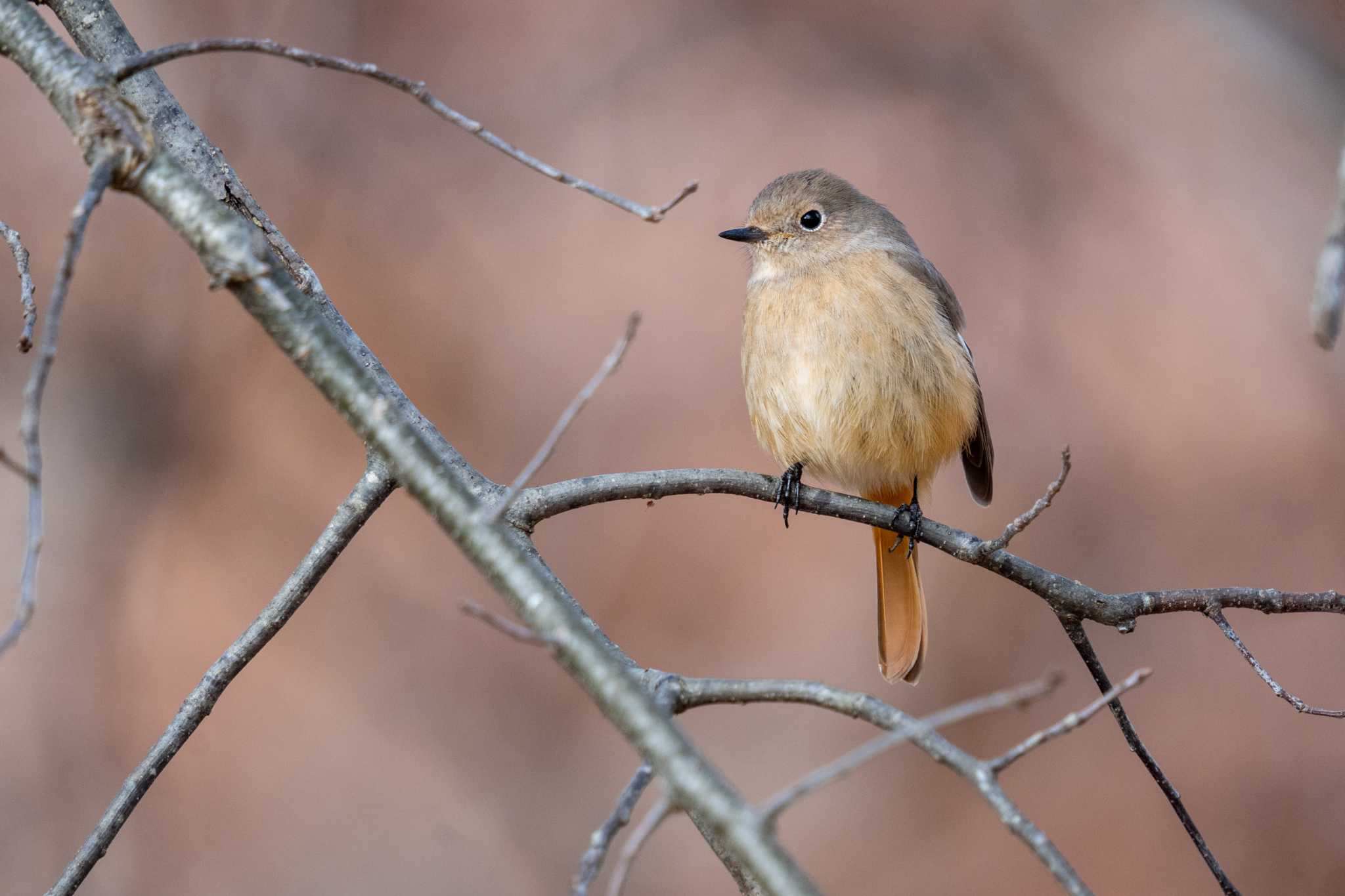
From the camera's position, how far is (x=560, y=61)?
5.40 m

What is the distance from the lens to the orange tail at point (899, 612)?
378cm

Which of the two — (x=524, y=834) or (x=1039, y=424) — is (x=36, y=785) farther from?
(x=1039, y=424)

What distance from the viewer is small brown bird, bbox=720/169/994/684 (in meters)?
3.49

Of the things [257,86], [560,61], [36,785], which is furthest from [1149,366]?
[36,785]

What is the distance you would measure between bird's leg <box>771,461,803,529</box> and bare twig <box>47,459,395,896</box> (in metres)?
0.99

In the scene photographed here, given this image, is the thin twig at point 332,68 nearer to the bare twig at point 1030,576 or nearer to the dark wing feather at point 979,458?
the bare twig at point 1030,576

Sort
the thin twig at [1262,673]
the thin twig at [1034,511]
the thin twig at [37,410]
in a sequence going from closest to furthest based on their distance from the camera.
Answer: the thin twig at [37,410] → the thin twig at [1034,511] → the thin twig at [1262,673]

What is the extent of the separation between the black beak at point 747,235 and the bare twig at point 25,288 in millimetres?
2383

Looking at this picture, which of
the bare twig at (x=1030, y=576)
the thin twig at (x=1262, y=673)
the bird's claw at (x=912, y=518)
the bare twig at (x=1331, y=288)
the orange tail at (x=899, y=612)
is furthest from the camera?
the orange tail at (x=899, y=612)

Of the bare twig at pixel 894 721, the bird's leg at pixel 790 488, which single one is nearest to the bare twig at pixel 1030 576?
the bird's leg at pixel 790 488

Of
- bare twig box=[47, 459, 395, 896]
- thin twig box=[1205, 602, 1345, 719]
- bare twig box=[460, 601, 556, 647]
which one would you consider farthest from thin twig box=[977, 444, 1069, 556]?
bare twig box=[47, 459, 395, 896]

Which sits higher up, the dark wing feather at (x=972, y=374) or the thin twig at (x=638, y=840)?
the dark wing feather at (x=972, y=374)

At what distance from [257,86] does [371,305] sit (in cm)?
118

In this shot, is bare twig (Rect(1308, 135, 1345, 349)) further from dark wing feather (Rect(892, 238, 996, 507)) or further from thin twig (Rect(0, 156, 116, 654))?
dark wing feather (Rect(892, 238, 996, 507))
